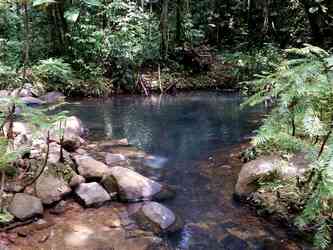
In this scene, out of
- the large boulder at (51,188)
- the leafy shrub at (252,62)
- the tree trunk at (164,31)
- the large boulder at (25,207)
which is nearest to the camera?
the large boulder at (25,207)

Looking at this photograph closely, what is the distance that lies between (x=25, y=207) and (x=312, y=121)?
9.56 ft

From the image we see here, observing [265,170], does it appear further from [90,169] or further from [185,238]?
[90,169]

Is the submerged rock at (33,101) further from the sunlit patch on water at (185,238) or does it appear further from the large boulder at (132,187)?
the sunlit patch on water at (185,238)

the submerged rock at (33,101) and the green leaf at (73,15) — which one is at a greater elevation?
the green leaf at (73,15)

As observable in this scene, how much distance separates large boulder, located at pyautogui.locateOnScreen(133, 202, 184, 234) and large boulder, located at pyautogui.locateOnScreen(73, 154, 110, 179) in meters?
0.84

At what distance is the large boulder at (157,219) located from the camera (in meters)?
4.15

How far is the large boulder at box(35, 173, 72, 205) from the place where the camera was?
443 cm

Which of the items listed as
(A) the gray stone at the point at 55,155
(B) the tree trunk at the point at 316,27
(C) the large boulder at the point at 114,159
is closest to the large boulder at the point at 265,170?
(C) the large boulder at the point at 114,159

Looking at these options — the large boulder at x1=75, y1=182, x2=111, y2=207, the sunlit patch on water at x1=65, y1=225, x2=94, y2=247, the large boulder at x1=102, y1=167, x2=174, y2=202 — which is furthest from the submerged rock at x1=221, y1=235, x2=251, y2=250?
the large boulder at x1=75, y1=182, x2=111, y2=207

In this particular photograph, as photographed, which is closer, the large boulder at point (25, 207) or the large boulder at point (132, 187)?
the large boulder at point (25, 207)

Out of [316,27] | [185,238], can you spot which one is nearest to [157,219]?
[185,238]

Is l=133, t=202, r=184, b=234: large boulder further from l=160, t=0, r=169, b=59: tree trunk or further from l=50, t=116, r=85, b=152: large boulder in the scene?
l=160, t=0, r=169, b=59: tree trunk

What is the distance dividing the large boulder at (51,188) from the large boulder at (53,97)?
19.6ft

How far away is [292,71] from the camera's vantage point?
12.6 ft
